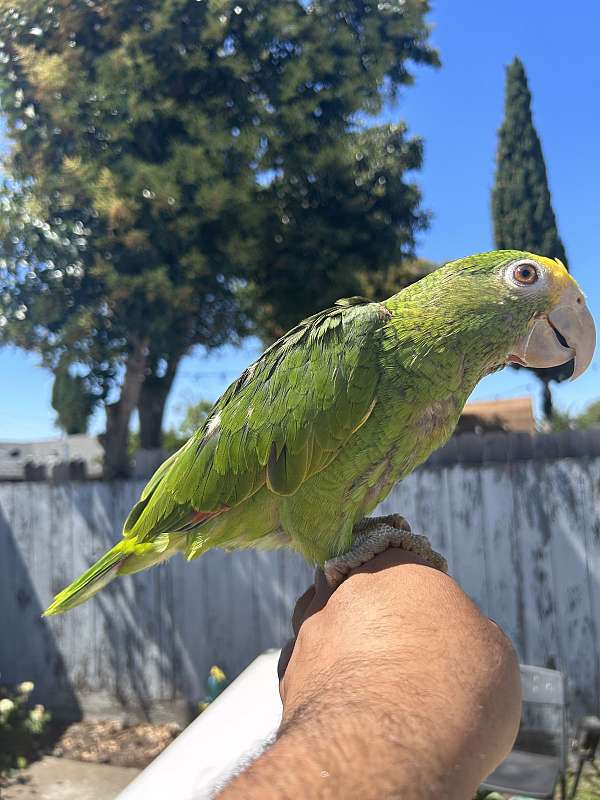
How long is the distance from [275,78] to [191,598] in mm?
4535

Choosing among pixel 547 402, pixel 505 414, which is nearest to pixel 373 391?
pixel 505 414

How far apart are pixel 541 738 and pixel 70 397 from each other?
4376 mm

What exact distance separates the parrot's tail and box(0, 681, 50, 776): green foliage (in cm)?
305

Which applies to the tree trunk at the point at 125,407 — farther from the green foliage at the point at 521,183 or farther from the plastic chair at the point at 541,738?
the green foliage at the point at 521,183

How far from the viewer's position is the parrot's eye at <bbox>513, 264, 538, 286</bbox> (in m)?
1.47

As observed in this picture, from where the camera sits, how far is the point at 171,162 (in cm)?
498

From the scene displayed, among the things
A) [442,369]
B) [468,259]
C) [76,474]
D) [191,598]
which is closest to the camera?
[442,369]

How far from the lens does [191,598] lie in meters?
4.37

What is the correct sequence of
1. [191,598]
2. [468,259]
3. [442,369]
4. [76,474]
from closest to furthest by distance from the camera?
1. [442,369]
2. [468,259]
3. [191,598]
4. [76,474]

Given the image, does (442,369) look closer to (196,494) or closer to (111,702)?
(196,494)

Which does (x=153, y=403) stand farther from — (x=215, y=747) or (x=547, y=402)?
(x=547, y=402)

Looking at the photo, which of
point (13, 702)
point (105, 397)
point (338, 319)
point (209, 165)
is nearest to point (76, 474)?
point (105, 397)

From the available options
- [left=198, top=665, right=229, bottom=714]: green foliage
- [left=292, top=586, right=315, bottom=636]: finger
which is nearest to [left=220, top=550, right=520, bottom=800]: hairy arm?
[left=292, top=586, right=315, bottom=636]: finger

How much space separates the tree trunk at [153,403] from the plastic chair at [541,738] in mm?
4422
